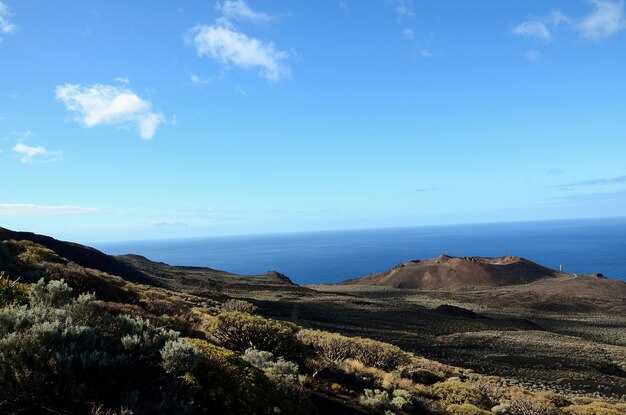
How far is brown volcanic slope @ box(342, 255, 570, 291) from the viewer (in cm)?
8981

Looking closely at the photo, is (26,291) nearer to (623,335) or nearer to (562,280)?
(623,335)

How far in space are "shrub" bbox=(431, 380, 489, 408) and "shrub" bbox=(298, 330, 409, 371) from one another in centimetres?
237

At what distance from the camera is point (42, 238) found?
53.5 m

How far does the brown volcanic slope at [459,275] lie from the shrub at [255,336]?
81.2 meters

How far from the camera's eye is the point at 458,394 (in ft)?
39.3

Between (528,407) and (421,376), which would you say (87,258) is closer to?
(421,376)

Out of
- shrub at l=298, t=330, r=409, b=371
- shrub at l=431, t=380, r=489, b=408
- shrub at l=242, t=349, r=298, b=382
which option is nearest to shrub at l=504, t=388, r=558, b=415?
shrub at l=431, t=380, r=489, b=408

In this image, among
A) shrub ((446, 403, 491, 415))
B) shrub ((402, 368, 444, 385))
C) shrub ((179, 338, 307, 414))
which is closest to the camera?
shrub ((179, 338, 307, 414))

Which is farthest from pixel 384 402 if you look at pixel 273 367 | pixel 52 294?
pixel 52 294

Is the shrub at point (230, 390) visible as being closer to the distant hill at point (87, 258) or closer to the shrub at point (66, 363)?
the shrub at point (66, 363)

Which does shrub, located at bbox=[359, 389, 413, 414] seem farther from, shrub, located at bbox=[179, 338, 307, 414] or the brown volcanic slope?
the brown volcanic slope

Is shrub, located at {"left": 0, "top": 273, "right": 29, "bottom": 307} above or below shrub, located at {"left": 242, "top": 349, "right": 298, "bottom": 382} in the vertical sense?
above

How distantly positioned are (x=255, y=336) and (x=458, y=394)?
6.09 m

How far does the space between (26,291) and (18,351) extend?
4.06m
